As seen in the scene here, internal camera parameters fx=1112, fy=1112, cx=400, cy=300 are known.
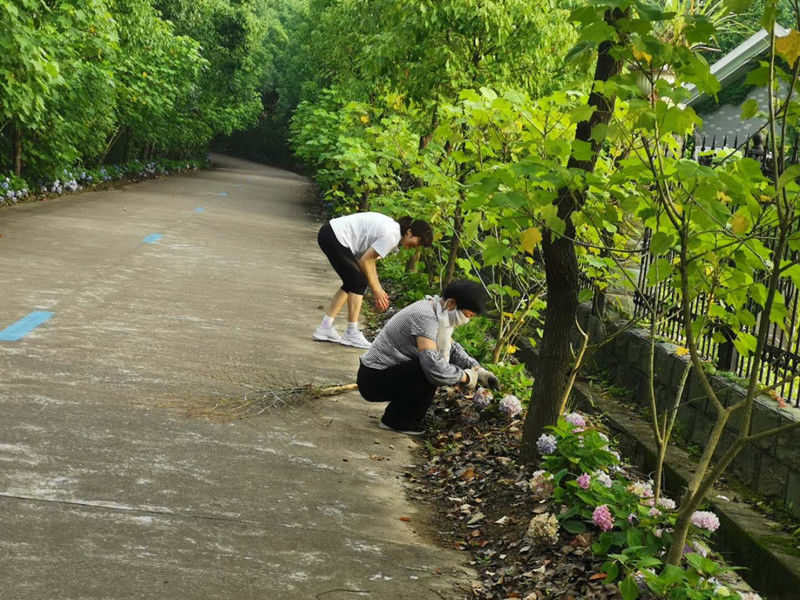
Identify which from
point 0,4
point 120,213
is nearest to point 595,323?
point 0,4

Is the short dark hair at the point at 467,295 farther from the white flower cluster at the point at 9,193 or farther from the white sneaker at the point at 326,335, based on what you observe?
the white flower cluster at the point at 9,193

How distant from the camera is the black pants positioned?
8.06 meters

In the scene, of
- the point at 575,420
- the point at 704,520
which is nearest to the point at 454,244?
the point at 575,420

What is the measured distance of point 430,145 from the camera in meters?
10.9

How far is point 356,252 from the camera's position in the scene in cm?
1095

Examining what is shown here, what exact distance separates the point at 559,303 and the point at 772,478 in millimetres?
1891

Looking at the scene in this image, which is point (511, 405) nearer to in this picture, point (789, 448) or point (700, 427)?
point (700, 427)

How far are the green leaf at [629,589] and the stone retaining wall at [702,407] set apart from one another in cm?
237

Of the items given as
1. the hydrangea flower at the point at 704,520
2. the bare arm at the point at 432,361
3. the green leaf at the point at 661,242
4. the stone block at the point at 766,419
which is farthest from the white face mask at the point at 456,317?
the green leaf at the point at 661,242

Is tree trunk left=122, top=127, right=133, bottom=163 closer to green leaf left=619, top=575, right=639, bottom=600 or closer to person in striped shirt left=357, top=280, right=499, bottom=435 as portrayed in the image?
person in striped shirt left=357, top=280, right=499, bottom=435

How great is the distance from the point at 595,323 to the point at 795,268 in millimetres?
6211

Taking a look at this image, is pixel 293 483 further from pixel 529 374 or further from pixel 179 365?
pixel 529 374

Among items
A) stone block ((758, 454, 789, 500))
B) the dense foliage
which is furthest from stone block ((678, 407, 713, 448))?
the dense foliage

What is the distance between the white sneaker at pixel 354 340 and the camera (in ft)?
36.6
